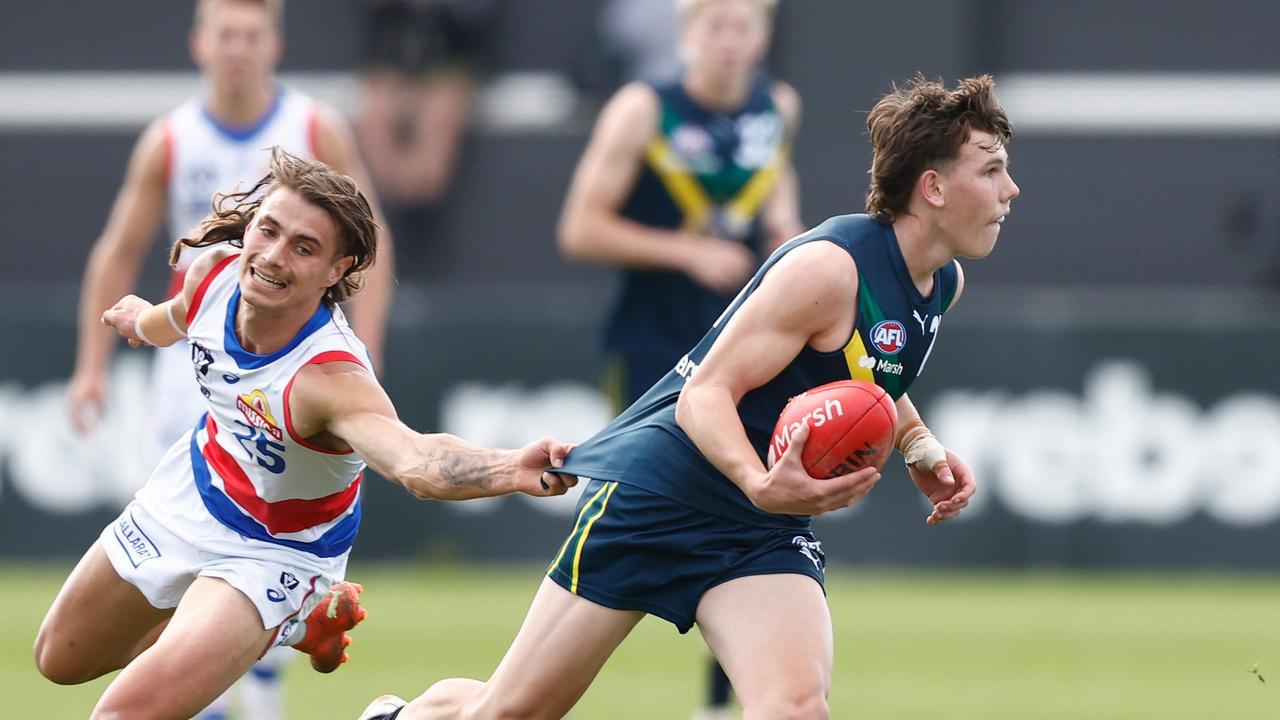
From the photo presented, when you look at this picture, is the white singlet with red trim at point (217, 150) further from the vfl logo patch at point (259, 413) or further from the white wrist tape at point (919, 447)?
the white wrist tape at point (919, 447)

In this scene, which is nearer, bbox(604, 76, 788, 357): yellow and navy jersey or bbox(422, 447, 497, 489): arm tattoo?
bbox(422, 447, 497, 489): arm tattoo

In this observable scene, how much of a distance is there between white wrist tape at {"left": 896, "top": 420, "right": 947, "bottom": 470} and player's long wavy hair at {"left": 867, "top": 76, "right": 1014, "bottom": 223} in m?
0.66

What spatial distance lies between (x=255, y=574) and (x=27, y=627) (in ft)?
19.1

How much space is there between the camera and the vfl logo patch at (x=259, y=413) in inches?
230

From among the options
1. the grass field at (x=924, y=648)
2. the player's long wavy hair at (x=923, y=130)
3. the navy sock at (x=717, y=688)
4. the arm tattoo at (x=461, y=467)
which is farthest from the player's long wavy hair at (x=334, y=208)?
the grass field at (x=924, y=648)

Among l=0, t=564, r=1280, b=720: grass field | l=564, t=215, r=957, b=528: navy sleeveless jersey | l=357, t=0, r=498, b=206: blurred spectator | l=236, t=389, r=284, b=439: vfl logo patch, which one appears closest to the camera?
l=564, t=215, r=957, b=528: navy sleeveless jersey

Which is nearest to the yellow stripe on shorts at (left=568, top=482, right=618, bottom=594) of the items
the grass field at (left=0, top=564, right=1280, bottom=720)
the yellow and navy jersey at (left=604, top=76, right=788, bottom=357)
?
the yellow and navy jersey at (left=604, top=76, right=788, bottom=357)

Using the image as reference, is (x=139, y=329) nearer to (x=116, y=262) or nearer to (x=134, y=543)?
(x=134, y=543)

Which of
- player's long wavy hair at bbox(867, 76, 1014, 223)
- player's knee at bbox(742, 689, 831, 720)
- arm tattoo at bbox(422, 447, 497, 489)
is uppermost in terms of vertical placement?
player's long wavy hair at bbox(867, 76, 1014, 223)

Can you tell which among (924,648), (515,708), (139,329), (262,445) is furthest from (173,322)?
(924,648)

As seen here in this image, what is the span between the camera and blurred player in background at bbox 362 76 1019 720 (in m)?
5.50

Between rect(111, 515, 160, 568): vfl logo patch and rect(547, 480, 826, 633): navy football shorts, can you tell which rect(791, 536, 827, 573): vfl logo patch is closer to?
rect(547, 480, 826, 633): navy football shorts

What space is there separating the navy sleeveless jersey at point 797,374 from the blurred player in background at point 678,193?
238 cm

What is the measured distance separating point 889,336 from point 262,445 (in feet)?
5.88
